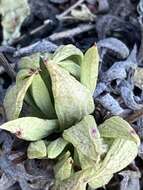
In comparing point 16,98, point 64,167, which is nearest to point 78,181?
point 64,167

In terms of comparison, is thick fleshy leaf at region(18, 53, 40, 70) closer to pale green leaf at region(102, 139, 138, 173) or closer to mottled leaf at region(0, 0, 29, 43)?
pale green leaf at region(102, 139, 138, 173)

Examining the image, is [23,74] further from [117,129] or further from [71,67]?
[117,129]

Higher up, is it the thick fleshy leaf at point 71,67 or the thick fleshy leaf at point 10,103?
the thick fleshy leaf at point 71,67

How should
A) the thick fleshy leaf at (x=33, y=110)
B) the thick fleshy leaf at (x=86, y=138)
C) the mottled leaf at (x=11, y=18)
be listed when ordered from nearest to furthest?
the thick fleshy leaf at (x=86, y=138), the thick fleshy leaf at (x=33, y=110), the mottled leaf at (x=11, y=18)

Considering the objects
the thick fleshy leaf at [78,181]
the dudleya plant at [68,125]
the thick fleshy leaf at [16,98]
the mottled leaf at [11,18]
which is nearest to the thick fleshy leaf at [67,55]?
the dudleya plant at [68,125]

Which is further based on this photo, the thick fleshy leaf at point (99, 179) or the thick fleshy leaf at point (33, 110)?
the thick fleshy leaf at point (33, 110)

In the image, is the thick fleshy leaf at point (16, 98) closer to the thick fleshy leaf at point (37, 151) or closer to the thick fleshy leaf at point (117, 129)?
the thick fleshy leaf at point (37, 151)

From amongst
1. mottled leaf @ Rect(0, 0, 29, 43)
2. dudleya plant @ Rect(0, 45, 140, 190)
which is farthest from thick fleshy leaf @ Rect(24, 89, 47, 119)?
mottled leaf @ Rect(0, 0, 29, 43)

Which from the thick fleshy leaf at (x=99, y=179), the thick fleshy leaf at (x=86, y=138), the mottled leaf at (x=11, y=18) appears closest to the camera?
the thick fleshy leaf at (x=86, y=138)
